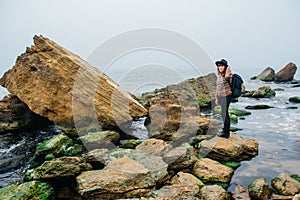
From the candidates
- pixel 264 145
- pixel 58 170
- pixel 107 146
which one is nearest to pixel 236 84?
pixel 264 145

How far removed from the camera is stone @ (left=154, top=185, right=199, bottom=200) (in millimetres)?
5270

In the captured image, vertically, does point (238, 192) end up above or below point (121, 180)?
below

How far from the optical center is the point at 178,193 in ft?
17.7

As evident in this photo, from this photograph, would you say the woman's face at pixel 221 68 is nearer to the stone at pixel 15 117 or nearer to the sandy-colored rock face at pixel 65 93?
the sandy-colored rock face at pixel 65 93

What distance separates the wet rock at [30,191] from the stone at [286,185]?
5.47 meters

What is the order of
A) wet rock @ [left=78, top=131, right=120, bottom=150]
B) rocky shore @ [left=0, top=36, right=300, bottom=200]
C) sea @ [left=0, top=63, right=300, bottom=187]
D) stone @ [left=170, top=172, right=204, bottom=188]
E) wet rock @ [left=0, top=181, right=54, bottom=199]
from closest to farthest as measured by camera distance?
1. wet rock @ [left=0, top=181, right=54, bottom=199]
2. rocky shore @ [left=0, top=36, right=300, bottom=200]
3. stone @ [left=170, top=172, right=204, bottom=188]
4. sea @ [left=0, top=63, right=300, bottom=187]
5. wet rock @ [left=78, top=131, right=120, bottom=150]

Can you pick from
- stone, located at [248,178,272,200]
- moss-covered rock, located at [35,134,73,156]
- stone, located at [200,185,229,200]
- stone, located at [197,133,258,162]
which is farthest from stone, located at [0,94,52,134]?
stone, located at [248,178,272,200]

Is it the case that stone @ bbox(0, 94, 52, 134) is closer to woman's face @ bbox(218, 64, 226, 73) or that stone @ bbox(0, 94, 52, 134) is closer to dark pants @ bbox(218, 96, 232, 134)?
dark pants @ bbox(218, 96, 232, 134)

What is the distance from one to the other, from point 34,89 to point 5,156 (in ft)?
10.5

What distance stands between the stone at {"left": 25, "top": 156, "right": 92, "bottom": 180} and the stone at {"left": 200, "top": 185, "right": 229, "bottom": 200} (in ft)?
9.96

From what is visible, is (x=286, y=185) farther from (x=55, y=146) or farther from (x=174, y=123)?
(x=55, y=146)

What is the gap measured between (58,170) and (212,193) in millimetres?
3753

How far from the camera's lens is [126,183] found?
229 inches

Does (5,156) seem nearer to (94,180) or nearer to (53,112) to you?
(53,112)
